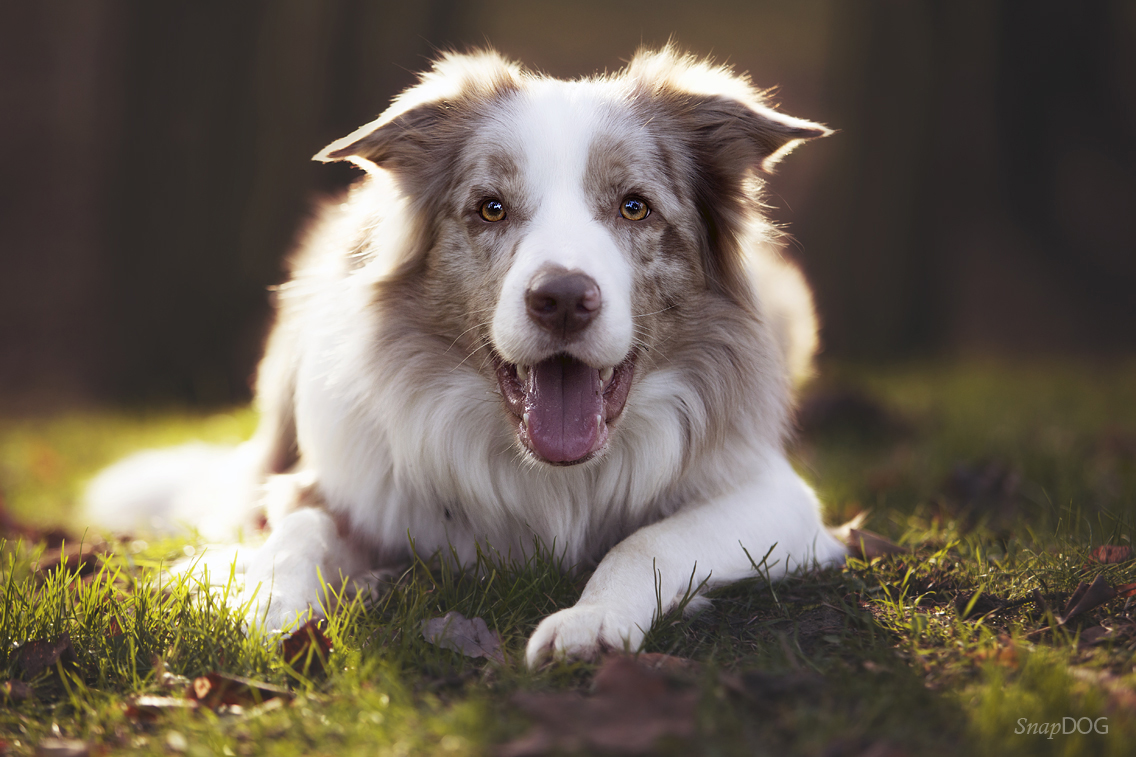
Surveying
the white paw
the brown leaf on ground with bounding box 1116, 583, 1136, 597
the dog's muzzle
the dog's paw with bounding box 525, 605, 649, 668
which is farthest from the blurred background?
the brown leaf on ground with bounding box 1116, 583, 1136, 597

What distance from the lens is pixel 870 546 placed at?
3.29 meters

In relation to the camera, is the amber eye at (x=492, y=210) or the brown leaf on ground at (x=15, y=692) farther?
the amber eye at (x=492, y=210)

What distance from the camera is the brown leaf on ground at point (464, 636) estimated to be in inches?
95.5

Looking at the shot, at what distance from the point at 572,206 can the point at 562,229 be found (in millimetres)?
134

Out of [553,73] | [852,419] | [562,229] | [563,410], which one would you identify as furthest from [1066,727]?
[553,73]

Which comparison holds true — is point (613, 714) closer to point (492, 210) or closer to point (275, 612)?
point (275, 612)

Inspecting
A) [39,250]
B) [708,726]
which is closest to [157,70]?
[39,250]

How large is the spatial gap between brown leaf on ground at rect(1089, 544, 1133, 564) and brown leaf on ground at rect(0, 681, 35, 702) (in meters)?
3.11

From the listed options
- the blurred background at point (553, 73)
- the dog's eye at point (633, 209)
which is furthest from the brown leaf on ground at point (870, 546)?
the blurred background at point (553, 73)

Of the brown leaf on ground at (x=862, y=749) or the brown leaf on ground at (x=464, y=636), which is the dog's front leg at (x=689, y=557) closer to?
the brown leaf on ground at (x=464, y=636)

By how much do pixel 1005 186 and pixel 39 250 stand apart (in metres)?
10.5

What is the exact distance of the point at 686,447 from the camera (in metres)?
3.22

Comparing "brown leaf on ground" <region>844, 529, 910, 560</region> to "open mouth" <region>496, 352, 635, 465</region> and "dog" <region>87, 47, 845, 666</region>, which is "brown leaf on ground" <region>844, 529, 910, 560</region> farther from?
"open mouth" <region>496, 352, 635, 465</region>

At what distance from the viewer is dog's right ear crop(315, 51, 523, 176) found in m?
3.18
